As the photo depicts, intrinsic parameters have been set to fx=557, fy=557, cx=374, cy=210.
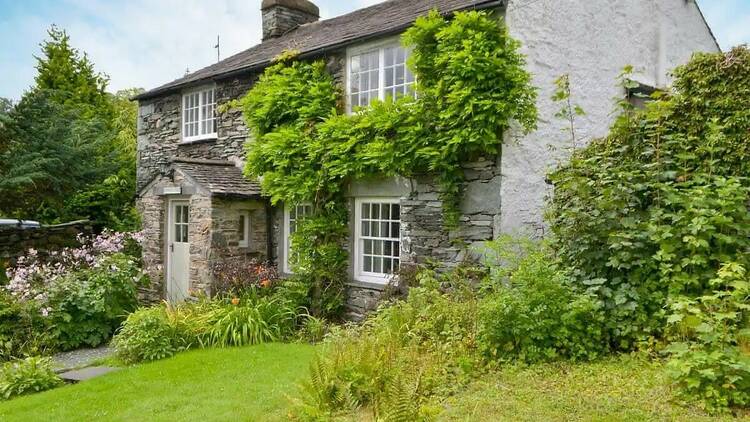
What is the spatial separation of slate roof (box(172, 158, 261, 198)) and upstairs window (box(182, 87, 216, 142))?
1.51 metres

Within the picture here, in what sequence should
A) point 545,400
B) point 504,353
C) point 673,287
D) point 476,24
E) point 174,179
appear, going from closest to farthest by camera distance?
point 545,400
point 673,287
point 504,353
point 476,24
point 174,179

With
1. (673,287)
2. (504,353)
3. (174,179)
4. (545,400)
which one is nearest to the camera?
(545,400)

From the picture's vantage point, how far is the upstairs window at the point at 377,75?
1011cm

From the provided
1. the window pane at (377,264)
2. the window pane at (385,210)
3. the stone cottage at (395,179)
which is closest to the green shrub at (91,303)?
the stone cottage at (395,179)

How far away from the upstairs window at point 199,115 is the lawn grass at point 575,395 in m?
10.6

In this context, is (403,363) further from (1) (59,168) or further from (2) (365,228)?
(1) (59,168)

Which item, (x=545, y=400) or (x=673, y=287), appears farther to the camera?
(x=673, y=287)

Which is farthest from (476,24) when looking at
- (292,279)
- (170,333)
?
(170,333)

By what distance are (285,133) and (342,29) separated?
3182 millimetres

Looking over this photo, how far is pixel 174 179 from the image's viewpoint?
Answer: 12141mm

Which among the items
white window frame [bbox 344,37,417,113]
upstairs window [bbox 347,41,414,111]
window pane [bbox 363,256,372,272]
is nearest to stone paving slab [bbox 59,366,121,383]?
window pane [bbox 363,256,372,272]

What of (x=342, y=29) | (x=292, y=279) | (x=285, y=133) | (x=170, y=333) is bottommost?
(x=170, y=333)

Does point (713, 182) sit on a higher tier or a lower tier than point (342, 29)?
lower

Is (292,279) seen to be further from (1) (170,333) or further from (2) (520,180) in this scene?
(2) (520,180)
